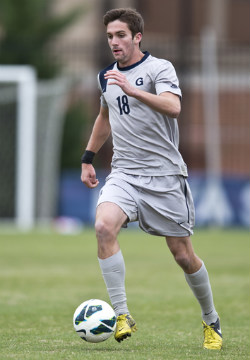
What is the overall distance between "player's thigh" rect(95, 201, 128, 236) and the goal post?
14948mm

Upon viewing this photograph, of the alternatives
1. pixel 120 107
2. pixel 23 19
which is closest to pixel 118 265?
pixel 120 107

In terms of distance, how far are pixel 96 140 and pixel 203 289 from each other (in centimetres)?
141

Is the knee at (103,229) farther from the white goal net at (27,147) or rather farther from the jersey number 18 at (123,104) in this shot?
the white goal net at (27,147)

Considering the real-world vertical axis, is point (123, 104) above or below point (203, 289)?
above

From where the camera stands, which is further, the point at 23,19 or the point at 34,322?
the point at 23,19

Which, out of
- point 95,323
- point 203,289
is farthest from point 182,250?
point 95,323

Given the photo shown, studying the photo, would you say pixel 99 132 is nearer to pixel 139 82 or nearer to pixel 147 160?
pixel 147 160

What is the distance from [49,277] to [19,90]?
438 inches

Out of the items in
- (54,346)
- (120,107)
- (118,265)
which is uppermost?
(120,107)

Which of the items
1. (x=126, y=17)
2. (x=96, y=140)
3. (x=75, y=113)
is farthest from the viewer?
(x=75, y=113)

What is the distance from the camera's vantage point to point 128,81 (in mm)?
6648

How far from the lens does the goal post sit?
2186 cm

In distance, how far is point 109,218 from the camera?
21.6ft

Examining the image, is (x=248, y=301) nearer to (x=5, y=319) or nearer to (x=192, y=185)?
(x=5, y=319)
